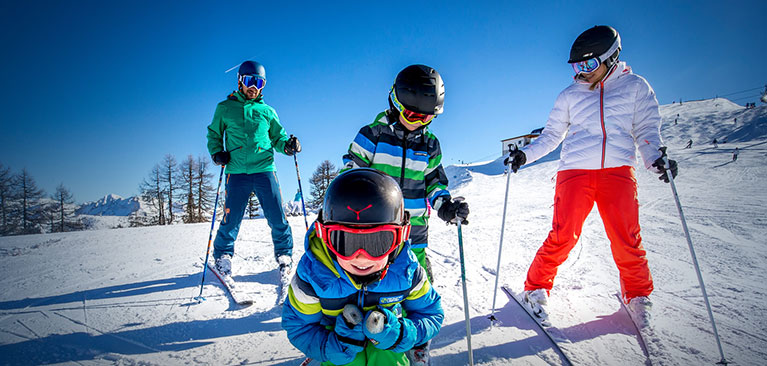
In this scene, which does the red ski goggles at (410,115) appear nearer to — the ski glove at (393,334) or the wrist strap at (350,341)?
the ski glove at (393,334)

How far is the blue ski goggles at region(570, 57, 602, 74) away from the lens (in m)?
2.72

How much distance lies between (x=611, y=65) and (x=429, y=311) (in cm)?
288

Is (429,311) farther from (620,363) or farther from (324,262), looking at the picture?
(620,363)

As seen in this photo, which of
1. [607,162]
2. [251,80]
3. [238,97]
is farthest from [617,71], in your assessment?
[238,97]

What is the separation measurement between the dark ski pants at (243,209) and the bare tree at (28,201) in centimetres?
4170

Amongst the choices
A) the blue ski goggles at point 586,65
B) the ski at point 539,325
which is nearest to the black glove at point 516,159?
the blue ski goggles at point 586,65

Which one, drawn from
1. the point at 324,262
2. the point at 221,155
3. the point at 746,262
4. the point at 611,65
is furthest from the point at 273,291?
the point at 746,262

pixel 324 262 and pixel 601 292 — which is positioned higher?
pixel 324 262

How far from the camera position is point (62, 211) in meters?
33.1

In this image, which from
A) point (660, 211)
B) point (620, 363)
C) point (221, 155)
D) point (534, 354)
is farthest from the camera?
point (660, 211)

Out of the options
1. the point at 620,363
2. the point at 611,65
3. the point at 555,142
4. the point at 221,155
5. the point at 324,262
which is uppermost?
the point at 611,65

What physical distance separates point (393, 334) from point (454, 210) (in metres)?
1.17

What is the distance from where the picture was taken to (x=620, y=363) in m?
2.06

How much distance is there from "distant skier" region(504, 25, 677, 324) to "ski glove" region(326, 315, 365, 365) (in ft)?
6.32
